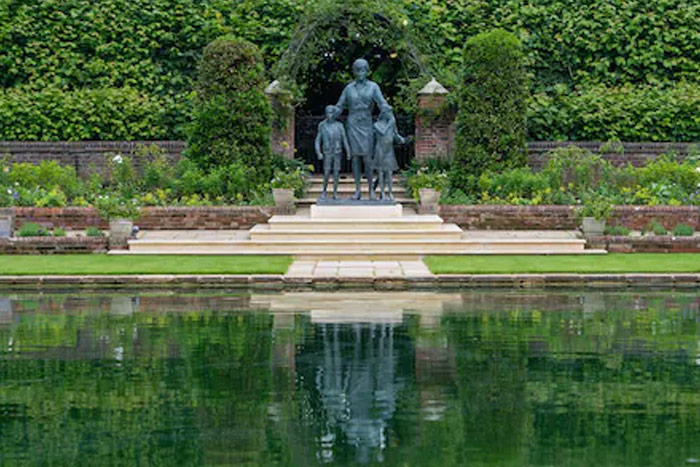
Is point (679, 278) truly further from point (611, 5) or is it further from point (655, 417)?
point (611, 5)

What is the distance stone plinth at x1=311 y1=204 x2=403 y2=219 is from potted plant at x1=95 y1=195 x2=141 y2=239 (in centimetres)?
333

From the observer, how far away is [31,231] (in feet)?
73.6

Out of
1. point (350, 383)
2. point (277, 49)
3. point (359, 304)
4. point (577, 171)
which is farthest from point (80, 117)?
point (350, 383)

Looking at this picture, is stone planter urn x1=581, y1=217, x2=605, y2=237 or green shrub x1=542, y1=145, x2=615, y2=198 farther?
green shrub x1=542, y1=145, x2=615, y2=198

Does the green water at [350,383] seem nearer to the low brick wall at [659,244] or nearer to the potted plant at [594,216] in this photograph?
the low brick wall at [659,244]

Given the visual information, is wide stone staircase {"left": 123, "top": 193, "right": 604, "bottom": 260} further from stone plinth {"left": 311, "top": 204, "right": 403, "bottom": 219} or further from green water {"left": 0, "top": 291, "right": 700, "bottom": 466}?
green water {"left": 0, "top": 291, "right": 700, "bottom": 466}

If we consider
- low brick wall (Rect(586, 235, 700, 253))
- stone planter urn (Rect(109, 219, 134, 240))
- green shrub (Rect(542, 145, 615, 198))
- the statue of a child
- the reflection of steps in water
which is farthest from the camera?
green shrub (Rect(542, 145, 615, 198))

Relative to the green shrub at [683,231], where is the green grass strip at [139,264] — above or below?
below

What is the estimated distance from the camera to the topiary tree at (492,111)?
27.3m

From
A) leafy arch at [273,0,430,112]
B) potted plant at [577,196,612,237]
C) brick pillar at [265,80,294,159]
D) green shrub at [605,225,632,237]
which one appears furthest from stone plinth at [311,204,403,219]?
leafy arch at [273,0,430,112]

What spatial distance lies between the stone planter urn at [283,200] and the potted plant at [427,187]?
94.7 inches

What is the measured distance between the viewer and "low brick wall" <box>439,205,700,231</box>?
23.8m

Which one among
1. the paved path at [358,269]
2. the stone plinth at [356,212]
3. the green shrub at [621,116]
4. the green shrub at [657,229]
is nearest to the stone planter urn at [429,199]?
the stone plinth at [356,212]

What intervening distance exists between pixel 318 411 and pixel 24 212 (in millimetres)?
15485
